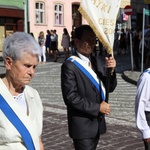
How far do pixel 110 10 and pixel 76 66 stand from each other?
23.7 inches

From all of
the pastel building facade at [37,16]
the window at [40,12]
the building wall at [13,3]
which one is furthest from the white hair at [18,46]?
the window at [40,12]

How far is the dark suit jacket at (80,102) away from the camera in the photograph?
4.09 metres

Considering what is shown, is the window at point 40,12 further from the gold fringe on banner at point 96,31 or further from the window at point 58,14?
the gold fringe on banner at point 96,31

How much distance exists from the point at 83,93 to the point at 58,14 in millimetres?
35988

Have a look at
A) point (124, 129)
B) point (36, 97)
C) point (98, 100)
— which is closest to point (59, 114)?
point (124, 129)

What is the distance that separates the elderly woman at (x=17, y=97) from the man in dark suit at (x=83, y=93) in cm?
101

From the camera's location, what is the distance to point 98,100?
13.9 ft

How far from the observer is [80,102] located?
13.4ft

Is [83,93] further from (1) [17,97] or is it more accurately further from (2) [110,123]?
(2) [110,123]

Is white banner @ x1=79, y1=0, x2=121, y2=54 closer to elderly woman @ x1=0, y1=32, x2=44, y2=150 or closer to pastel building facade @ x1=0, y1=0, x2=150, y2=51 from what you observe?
elderly woman @ x1=0, y1=32, x2=44, y2=150

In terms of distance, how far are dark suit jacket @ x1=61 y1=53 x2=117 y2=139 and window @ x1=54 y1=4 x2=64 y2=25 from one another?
116 feet

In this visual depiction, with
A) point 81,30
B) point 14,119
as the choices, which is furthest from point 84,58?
point 14,119

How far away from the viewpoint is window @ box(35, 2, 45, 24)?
3772cm

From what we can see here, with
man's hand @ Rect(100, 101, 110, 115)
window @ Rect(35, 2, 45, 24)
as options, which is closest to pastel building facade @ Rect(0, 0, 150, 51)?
window @ Rect(35, 2, 45, 24)
